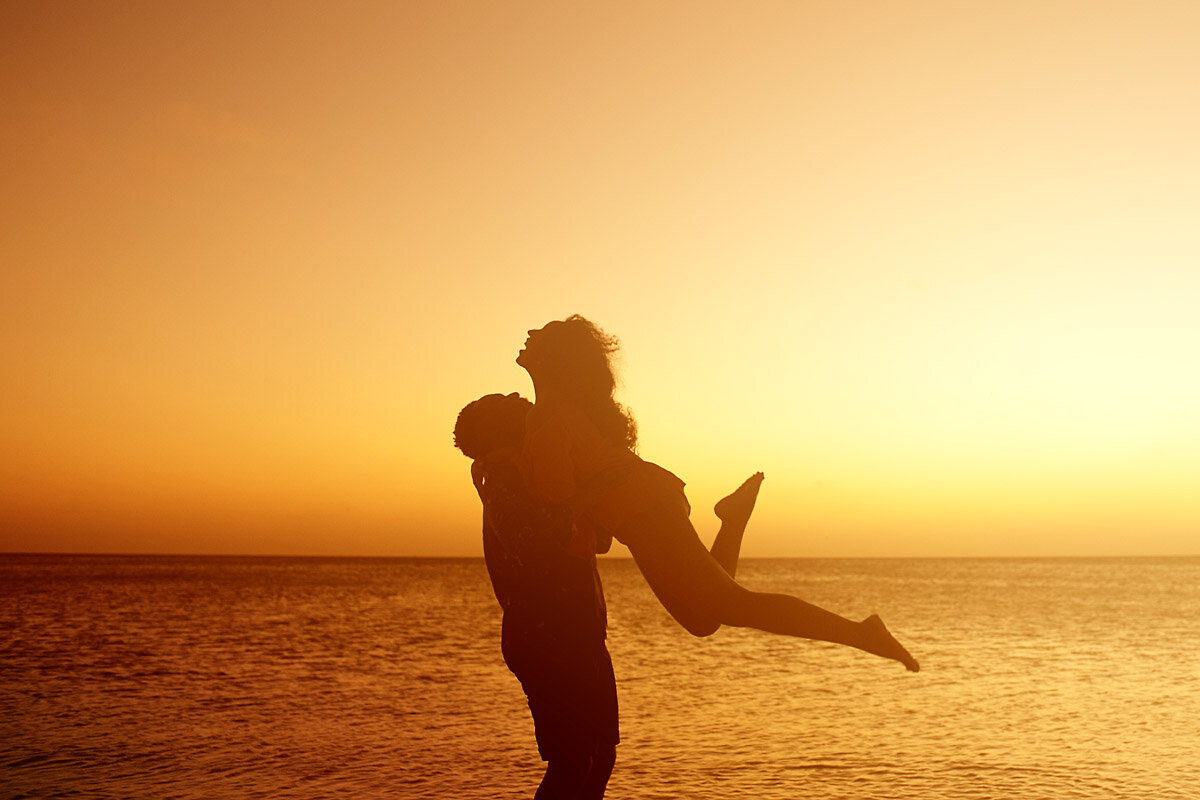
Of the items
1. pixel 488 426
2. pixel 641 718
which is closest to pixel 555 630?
pixel 488 426

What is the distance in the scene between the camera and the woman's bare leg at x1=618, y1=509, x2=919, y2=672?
322 cm

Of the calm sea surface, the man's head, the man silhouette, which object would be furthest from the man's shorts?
the calm sea surface

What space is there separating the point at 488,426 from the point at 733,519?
119cm

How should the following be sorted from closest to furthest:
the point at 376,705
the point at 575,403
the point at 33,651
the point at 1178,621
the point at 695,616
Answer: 1. the point at 695,616
2. the point at 575,403
3. the point at 376,705
4. the point at 33,651
5. the point at 1178,621

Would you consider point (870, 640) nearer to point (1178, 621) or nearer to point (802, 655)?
point (802, 655)

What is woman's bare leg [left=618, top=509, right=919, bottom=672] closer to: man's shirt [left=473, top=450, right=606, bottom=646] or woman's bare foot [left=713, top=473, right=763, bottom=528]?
man's shirt [left=473, top=450, right=606, bottom=646]

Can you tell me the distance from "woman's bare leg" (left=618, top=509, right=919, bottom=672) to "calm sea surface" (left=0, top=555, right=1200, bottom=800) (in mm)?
7471

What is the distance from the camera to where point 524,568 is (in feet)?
10.8

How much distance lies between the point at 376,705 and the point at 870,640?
14581mm

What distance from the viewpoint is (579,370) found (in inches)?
139

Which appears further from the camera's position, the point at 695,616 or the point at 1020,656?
the point at 1020,656

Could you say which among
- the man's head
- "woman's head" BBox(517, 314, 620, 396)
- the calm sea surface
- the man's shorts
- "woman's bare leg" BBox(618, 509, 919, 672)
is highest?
"woman's head" BBox(517, 314, 620, 396)

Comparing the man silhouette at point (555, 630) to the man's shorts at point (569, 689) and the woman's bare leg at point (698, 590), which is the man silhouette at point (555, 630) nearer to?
the man's shorts at point (569, 689)

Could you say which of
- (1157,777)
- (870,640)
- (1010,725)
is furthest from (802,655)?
(870,640)
